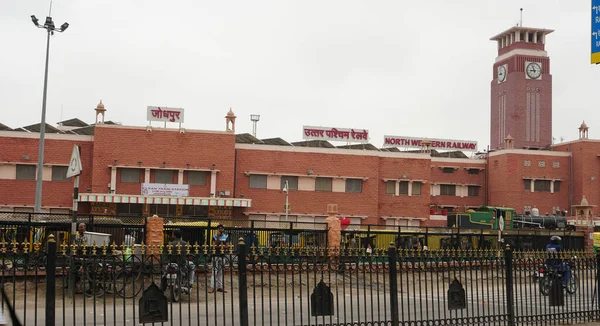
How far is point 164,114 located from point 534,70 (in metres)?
57.5

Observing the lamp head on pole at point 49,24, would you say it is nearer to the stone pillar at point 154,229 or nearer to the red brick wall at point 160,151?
the stone pillar at point 154,229

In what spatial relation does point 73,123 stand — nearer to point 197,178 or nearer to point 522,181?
point 197,178

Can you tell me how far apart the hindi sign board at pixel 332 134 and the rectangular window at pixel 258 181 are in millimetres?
5888

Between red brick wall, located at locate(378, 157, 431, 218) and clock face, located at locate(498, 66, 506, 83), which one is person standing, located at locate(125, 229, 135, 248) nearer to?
red brick wall, located at locate(378, 157, 431, 218)

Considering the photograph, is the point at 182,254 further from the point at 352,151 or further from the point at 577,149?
the point at 577,149

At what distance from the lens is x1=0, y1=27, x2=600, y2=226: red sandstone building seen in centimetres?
4688

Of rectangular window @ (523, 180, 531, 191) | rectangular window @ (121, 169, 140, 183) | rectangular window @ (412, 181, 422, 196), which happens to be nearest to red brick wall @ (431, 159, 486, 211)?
rectangular window @ (523, 180, 531, 191)

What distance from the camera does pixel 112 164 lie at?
156ft

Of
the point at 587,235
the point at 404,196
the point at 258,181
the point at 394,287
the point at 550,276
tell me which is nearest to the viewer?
the point at 394,287

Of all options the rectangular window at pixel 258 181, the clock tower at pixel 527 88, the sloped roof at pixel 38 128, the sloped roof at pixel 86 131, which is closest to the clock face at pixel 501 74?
the clock tower at pixel 527 88

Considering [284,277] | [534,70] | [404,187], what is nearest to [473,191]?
[404,187]

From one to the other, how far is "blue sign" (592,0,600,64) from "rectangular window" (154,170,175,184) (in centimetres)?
3791

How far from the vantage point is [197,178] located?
49.4 m

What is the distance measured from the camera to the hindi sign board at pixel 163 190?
47.7 metres
